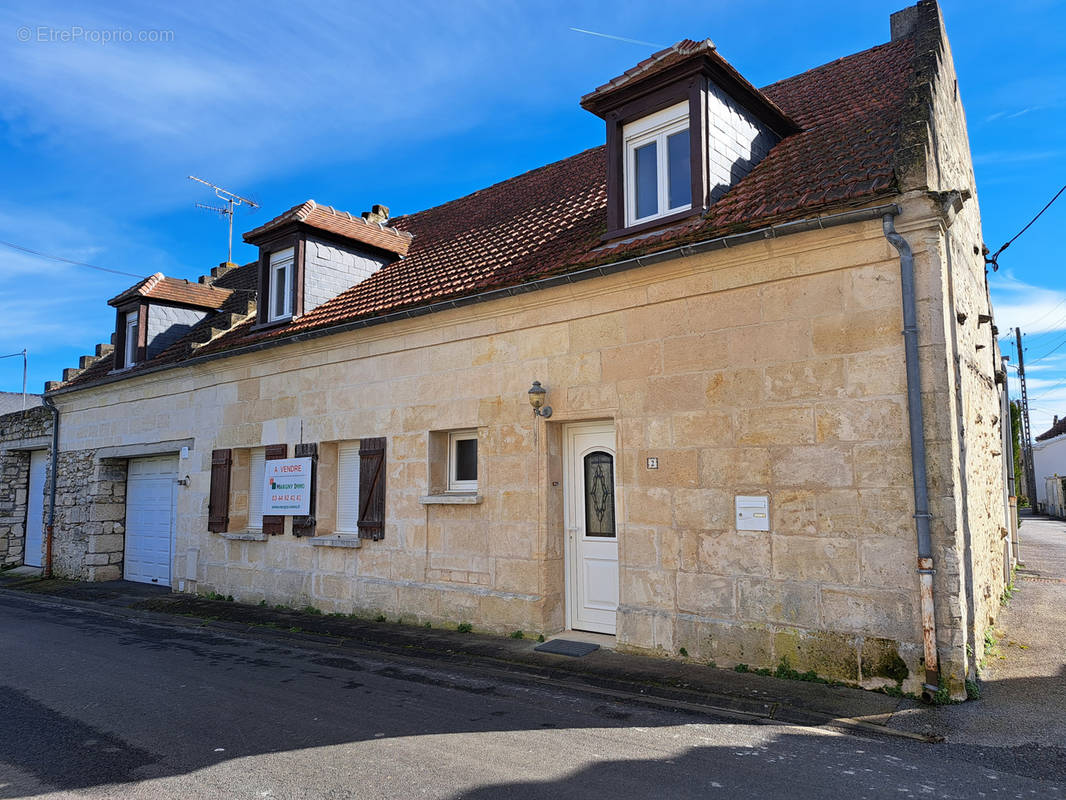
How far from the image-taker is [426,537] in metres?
9.10

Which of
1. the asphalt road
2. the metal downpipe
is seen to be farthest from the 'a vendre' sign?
the metal downpipe

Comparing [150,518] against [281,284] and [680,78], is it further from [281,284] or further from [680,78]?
[680,78]

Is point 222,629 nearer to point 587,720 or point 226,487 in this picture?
point 226,487

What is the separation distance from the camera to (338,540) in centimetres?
997

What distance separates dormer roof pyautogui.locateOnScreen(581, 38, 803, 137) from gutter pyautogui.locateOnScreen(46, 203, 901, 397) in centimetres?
220

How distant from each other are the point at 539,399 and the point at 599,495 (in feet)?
4.22

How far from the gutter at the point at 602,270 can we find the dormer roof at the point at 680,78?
7.22ft

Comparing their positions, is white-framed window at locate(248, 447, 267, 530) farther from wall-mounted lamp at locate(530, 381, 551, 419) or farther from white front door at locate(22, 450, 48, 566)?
white front door at locate(22, 450, 48, 566)

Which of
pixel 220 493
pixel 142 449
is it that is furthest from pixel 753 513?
pixel 142 449

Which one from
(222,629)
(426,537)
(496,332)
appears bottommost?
(222,629)

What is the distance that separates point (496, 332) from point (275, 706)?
4702 millimetres

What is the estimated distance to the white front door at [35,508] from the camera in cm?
1662

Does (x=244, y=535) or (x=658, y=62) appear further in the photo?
(x=244, y=535)

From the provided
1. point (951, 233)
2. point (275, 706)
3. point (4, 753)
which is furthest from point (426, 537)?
point (951, 233)
